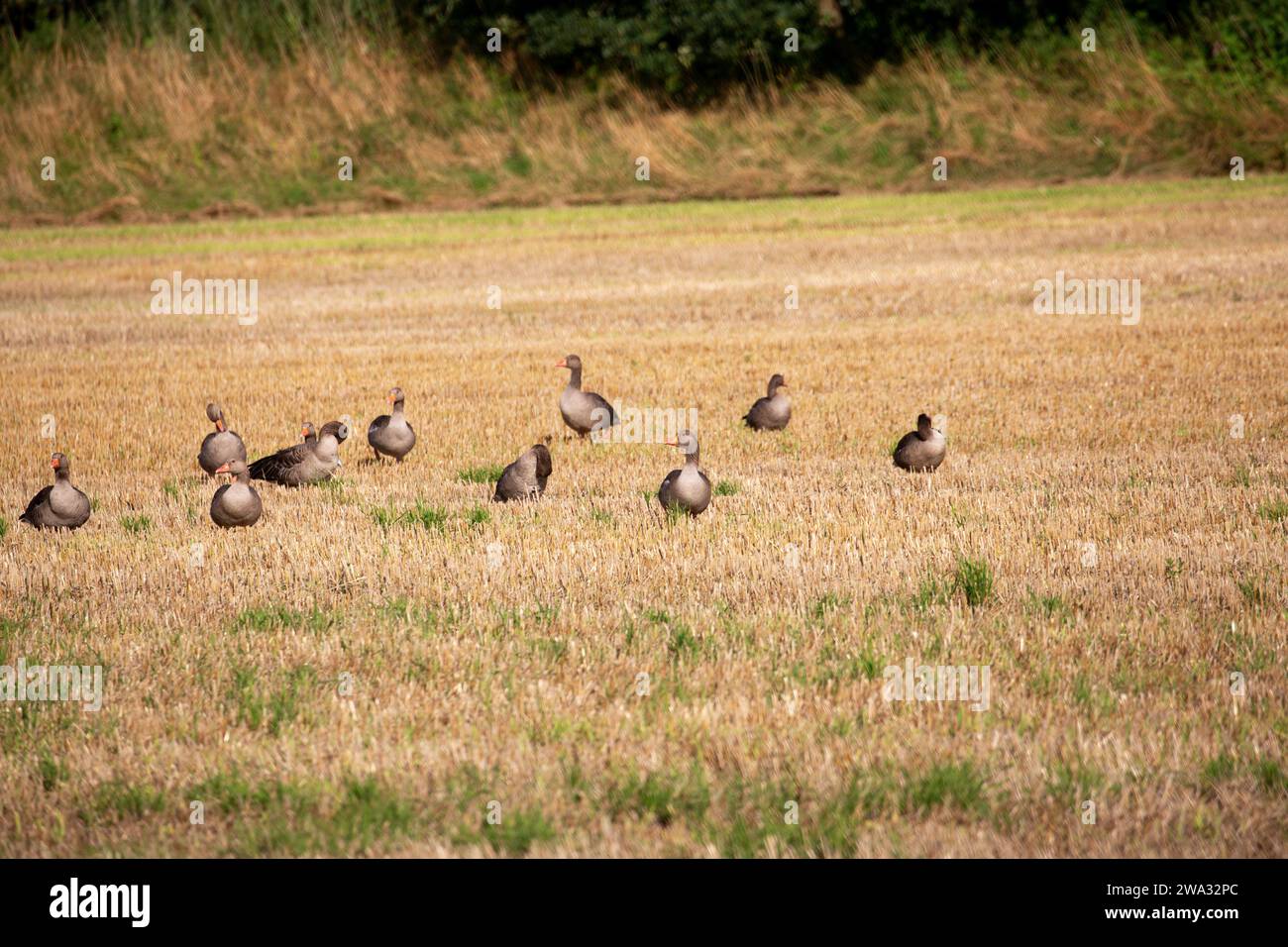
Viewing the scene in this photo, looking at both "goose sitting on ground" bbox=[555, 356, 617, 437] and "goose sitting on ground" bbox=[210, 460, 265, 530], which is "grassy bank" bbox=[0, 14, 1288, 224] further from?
"goose sitting on ground" bbox=[210, 460, 265, 530]

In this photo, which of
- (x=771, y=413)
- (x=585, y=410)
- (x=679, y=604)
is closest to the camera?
(x=679, y=604)

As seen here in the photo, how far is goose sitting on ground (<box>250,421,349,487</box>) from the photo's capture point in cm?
1109

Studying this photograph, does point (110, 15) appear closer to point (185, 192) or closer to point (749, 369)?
point (185, 192)

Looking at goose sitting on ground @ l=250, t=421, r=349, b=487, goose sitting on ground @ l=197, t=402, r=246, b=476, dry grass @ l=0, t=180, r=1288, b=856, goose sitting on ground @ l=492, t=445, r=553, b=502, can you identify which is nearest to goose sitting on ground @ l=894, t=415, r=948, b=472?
dry grass @ l=0, t=180, r=1288, b=856

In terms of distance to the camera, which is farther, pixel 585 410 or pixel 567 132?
pixel 567 132

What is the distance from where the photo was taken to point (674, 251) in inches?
1014

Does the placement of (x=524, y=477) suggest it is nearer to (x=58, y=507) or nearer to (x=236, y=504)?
(x=236, y=504)

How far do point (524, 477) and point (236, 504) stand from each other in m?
1.97

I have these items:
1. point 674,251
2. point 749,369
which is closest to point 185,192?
point 674,251

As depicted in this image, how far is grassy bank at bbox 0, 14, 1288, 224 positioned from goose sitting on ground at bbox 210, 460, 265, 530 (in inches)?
931

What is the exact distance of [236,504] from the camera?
30.9 ft

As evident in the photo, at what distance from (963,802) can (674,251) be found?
838 inches

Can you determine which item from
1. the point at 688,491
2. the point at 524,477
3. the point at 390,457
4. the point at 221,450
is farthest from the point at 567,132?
the point at 688,491

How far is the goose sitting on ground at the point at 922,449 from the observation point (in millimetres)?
10766
